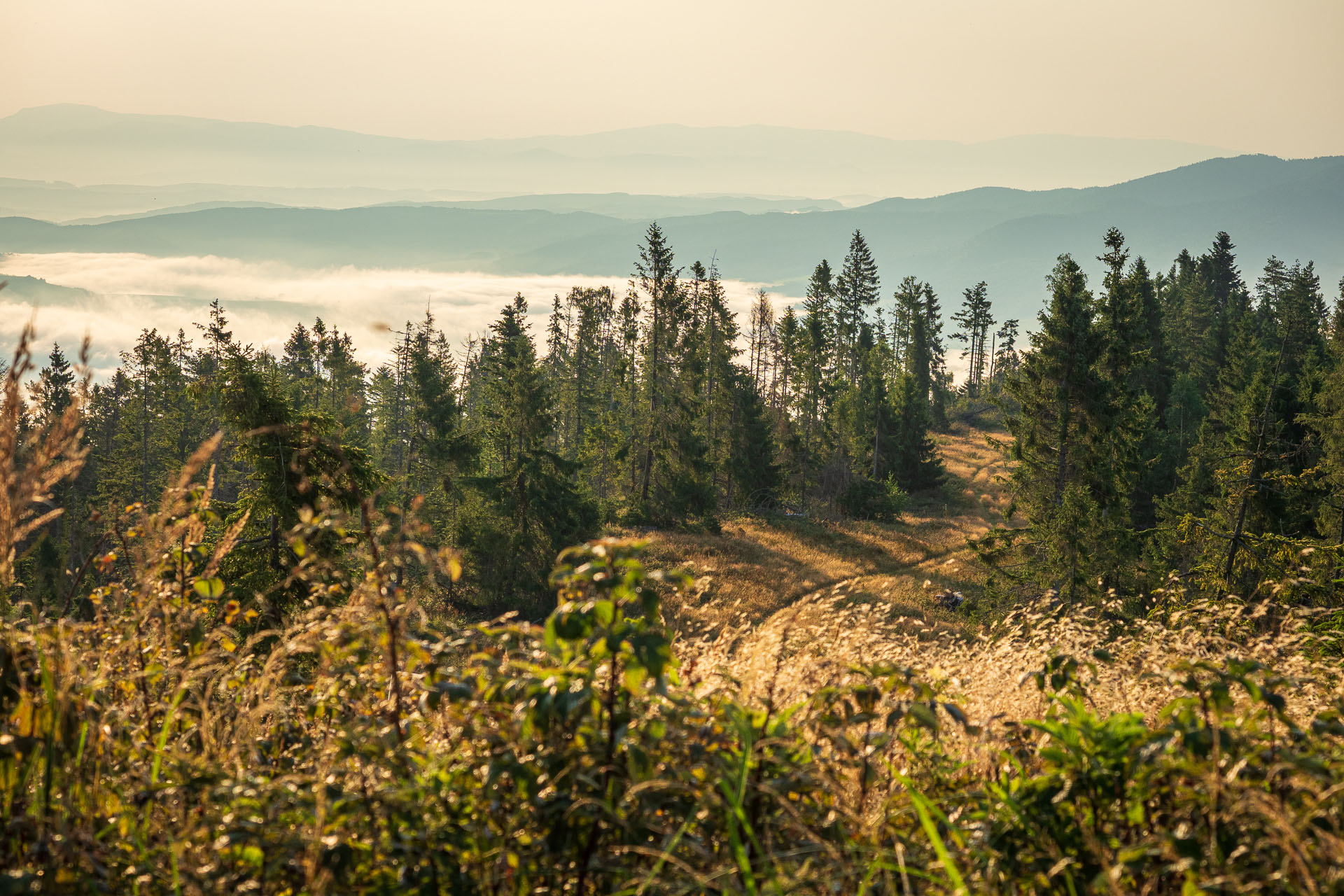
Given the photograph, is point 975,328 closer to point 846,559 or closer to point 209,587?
point 846,559

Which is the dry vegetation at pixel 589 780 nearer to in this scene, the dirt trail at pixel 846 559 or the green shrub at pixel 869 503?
the dirt trail at pixel 846 559

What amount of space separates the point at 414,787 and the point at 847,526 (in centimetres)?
4498

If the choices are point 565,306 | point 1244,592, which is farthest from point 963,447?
point 1244,592

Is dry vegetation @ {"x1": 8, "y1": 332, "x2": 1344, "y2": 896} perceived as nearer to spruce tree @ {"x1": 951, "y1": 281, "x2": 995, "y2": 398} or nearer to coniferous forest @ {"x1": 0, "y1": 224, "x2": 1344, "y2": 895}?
coniferous forest @ {"x1": 0, "y1": 224, "x2": 1344, "y2": 895}

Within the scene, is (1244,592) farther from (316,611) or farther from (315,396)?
(315,396)

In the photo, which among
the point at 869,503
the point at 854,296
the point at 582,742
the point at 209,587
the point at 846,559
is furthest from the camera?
the point at 854,296

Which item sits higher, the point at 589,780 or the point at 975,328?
the point at 975,328

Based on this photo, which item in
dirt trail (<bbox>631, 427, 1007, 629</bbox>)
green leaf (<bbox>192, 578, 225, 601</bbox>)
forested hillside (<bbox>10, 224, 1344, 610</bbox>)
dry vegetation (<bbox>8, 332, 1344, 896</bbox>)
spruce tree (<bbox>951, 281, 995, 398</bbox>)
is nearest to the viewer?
dry vegetation (<bbox>8, 332, 1344, 896</bbox>)

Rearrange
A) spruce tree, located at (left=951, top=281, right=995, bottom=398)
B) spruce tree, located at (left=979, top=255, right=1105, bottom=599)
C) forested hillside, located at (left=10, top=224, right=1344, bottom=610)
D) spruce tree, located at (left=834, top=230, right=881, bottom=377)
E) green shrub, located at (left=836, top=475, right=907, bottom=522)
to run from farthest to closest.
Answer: spruce tree, located at (left=951, top=281, right=995, bottom=398) → spruce tree, located at (left=834, top=230, right=881, bottom=377) → green shrub, located at (left=836, top=475, right=907, bottom=522) → spruce tree, located at (left=979, top=255, right=1105, bottom=599) → forested hillside, located at (left=10, top=224, right=1344, bottom=610)

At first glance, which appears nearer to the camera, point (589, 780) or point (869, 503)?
point (589, 780)

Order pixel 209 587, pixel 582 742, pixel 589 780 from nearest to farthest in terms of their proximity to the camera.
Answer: pixel 589 780 < pixel 582 742 < pixel 209 587

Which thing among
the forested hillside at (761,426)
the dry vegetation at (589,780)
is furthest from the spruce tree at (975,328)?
the dry vegetation at (589,780)

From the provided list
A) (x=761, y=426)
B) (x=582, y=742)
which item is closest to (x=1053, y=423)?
(x=582, y=742)

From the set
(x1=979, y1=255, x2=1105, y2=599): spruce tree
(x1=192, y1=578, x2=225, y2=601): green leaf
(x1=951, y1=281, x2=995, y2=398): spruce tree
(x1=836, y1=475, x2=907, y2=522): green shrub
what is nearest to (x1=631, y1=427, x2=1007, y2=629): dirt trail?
(x1=836, y1=475, x2=907, y2=522): green shrub
